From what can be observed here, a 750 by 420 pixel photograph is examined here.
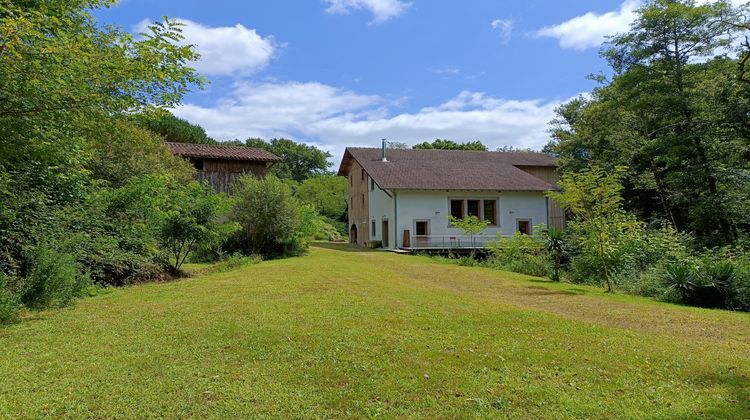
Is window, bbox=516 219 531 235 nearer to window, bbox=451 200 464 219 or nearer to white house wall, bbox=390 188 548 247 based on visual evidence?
white house wall, bbox=390 188 548 247

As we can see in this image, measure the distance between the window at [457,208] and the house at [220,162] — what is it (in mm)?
11450

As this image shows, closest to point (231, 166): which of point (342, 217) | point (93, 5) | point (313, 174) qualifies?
point (93, 5)

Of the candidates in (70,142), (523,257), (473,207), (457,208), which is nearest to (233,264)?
(70,142)

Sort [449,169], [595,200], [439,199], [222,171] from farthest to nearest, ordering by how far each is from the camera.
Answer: [449,169] < [439,199] < [222,171] < [595,200]

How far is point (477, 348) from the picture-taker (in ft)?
17.5

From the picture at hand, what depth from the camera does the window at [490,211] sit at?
2930cm

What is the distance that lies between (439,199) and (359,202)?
7.82 meters

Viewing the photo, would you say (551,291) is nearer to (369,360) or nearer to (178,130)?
(369,360)

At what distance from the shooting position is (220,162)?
85.5 feet

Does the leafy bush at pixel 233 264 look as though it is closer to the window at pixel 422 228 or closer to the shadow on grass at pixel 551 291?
the shadow on grass at pixel 551 291

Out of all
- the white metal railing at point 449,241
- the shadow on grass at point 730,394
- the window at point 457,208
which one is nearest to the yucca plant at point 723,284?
the shadow on grass at point 730,394

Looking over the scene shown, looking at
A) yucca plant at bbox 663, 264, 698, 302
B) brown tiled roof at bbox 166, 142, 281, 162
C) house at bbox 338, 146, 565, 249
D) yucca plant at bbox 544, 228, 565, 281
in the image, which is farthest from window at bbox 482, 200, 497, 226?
yucca plant at bbox 663, 264, 698, 302

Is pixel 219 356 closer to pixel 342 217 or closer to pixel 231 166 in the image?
pixel 231 166

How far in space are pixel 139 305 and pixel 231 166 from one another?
1879 centimetres
